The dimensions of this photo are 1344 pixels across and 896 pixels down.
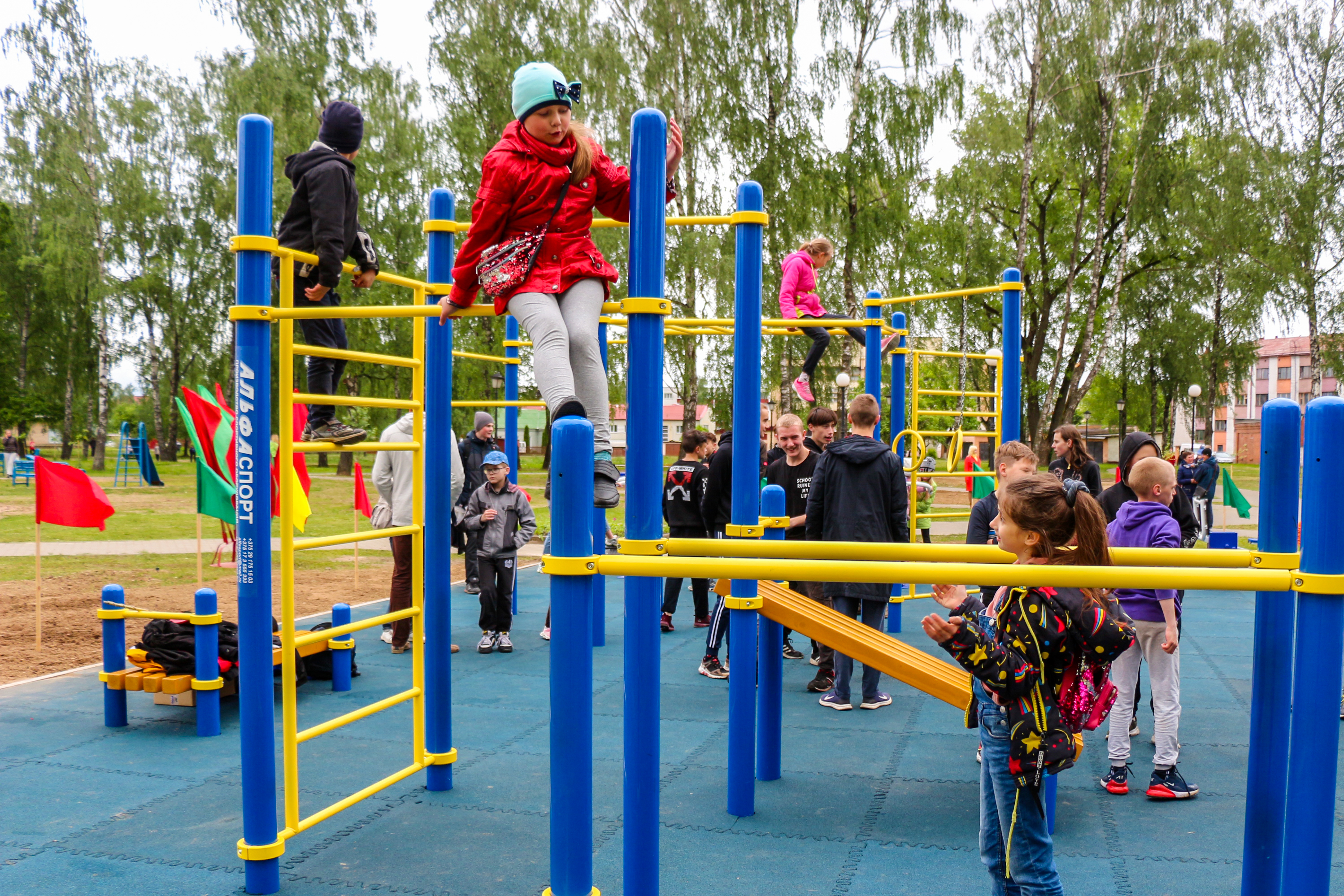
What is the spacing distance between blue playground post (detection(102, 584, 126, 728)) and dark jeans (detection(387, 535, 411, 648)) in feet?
5.97

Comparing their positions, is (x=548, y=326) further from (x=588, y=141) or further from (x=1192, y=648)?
(x=1192, y=648)

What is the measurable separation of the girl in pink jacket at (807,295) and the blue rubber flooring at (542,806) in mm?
3071

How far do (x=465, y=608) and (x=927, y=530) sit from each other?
196 inches

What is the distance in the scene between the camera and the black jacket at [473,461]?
9.20 m

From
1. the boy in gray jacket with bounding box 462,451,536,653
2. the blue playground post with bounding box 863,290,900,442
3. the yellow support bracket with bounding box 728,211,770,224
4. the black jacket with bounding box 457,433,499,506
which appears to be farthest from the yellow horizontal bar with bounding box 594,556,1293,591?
the black jacket with bounding box 457,433,499,506

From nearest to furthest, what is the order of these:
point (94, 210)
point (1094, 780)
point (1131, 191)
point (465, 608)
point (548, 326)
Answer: point (548, 326), point (1094, 780), point (465, 608), point (1131, 191), point (94, 210)

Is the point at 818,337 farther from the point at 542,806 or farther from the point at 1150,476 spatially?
the point at 542,806

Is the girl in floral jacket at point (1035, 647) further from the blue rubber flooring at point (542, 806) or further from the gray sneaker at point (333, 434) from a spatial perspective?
the gray sneaker at point (333, 434)

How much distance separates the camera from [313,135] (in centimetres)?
2333

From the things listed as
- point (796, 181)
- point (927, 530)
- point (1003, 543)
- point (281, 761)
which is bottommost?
point (281, 761)

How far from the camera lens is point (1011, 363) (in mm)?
7566

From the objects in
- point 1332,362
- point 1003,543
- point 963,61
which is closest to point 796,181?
point 963,61

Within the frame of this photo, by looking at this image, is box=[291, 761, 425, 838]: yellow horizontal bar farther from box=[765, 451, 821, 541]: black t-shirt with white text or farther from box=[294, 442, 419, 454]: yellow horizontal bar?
box=[765, 451, 821, 541]: black t-shirt with white text

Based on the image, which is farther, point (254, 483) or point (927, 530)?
point (927, 530)
